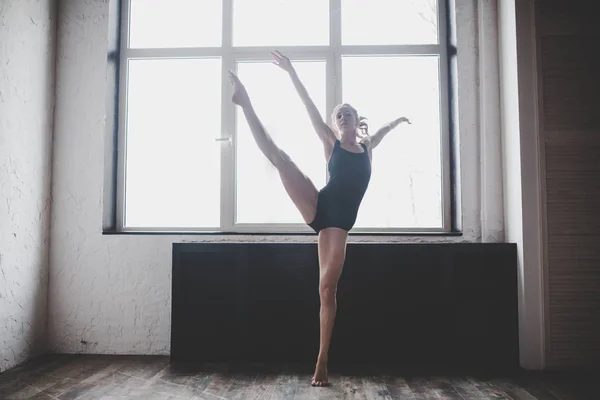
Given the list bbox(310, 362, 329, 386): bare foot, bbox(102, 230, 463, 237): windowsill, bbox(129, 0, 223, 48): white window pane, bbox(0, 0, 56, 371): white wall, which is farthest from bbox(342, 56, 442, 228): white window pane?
bbox(0, 0, 56, 371): white wall

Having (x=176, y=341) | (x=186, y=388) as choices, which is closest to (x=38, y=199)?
(x=176, y=341)

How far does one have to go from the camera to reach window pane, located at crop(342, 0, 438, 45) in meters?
3.50

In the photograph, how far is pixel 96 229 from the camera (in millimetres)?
3281

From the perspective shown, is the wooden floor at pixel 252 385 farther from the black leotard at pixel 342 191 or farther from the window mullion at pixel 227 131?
the window mullion at pixel 227 131

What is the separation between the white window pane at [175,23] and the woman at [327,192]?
1.10 meters

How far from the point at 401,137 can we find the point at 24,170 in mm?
2696

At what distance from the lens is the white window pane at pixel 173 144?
3463 mm

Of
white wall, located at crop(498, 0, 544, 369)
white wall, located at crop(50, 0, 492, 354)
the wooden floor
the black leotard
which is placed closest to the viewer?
the wooden floor

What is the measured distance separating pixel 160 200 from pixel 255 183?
756 mm

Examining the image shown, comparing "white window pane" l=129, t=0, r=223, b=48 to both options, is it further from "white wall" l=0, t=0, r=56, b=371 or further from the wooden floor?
the wooden floor

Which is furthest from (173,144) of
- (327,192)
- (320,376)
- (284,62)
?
(320,376)

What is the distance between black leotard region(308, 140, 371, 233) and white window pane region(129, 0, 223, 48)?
159cm

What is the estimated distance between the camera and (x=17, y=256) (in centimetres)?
291

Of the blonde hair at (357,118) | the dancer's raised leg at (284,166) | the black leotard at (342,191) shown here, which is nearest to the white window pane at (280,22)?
the blonde hair at (357,118)
